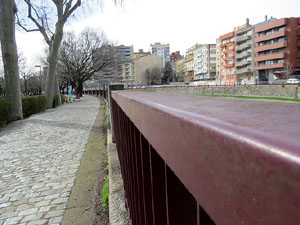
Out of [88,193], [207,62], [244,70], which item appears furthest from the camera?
[207,62]

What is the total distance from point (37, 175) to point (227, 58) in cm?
8100

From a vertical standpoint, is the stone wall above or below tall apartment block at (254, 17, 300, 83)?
below

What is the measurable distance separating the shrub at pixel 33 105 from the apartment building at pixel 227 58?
6298 cm

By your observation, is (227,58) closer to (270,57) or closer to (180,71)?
(270,57)

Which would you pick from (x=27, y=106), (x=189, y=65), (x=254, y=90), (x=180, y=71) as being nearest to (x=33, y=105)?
(x=27, y=106)

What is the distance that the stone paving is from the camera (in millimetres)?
3479

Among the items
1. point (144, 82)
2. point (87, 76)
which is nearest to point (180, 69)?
point (144, 82)

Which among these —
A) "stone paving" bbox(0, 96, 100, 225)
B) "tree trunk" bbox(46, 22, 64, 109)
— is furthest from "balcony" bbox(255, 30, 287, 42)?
"stone paving" bbox(0, 96, 100, 225)

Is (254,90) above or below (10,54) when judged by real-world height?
below

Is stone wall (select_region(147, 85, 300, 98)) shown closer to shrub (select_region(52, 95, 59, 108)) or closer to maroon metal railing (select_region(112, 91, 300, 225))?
shrub (select_region(52, 95, 59, 108))

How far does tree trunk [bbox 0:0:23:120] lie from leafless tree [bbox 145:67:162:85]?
8744cm

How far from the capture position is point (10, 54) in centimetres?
1390

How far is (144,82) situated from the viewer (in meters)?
106

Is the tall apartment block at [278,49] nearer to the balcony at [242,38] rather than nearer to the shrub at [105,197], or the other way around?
the balcony at [242,38]
